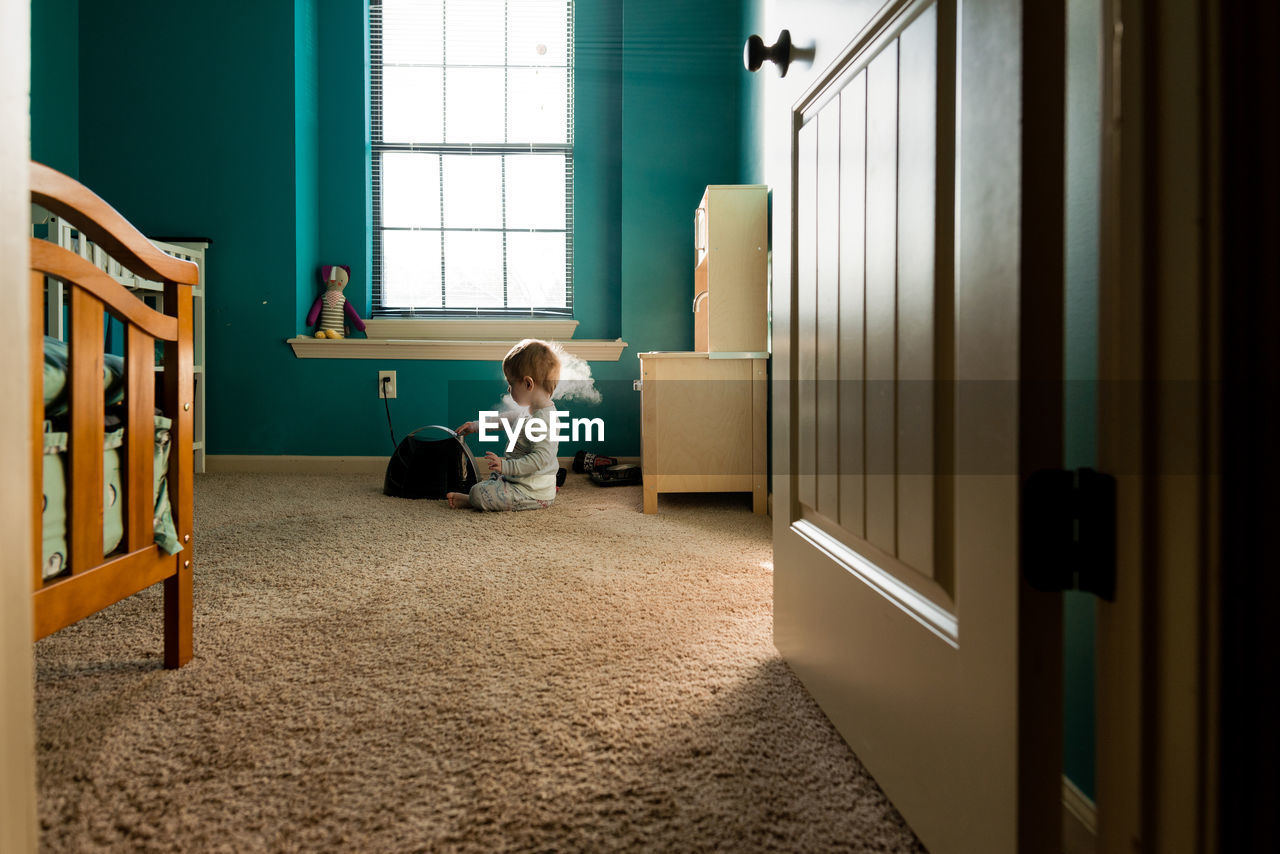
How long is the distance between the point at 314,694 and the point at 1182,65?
1.10 m

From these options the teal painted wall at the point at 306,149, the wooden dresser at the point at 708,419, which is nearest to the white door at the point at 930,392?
the wooden dresser at the point at 708,419

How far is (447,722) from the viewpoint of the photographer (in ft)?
2.81

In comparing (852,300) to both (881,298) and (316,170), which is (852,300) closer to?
(881,298)

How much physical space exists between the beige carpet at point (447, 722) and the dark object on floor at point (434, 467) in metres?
0.95

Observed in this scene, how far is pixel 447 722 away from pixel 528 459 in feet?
4.96

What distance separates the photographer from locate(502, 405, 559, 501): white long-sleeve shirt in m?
2.34

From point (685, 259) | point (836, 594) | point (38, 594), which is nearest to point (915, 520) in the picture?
point (836, 594)

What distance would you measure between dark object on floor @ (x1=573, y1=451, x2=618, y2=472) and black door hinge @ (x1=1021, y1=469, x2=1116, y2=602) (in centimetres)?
262

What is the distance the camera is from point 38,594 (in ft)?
2.40

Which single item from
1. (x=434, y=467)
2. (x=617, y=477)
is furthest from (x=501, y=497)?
(x=617, y=477)

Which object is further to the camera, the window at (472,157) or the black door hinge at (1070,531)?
the window at (472,157)

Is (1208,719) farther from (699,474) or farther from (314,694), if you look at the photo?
(699,474)

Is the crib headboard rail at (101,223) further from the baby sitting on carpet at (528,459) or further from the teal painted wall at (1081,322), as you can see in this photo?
the baby sitting on carpet at (528,459)

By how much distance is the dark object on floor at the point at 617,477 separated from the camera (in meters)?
2.92
